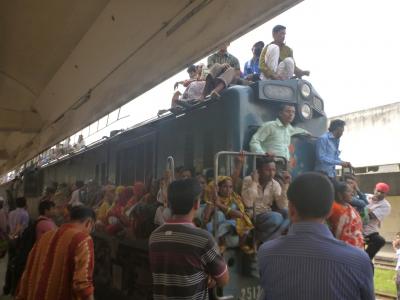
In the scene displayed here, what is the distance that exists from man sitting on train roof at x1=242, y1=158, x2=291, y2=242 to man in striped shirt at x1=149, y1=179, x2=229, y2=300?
150 centimetres

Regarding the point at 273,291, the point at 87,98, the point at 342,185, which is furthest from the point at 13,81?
the point at 273,291

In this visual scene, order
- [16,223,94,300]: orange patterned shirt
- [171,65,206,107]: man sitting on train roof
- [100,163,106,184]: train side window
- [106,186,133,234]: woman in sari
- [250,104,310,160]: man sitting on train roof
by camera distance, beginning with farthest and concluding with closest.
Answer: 1. [100,163,106,184]: train side window
2. [106,186,133,234]: woman in sari
3. [171,65,206,107]: man sitting on train roof
4. [250,104,310,160]: man sitting on train roof
5. [16,223,94,300]: orange patterned shirt

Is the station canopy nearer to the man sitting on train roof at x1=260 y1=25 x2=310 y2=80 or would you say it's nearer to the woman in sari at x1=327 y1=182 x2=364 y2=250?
the man sitting on train roof at x1=260 y1=25 x2=310 y2=80

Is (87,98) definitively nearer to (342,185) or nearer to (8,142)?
(342,185)

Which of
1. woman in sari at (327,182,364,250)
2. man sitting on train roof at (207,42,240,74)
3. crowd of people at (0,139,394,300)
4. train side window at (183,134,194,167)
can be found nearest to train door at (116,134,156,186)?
crowd of people at (0,139,394,300)

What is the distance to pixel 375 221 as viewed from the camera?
5.33 meters

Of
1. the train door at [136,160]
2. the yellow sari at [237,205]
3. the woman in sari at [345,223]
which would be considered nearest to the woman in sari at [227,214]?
the yellow sari at [237,205]

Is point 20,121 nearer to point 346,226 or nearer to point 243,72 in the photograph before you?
point 243,72

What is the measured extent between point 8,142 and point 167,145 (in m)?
6.71

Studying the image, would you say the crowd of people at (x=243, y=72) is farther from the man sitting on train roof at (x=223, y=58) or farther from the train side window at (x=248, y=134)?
the train side window at (x=248, y=134)

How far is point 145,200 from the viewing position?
5.53 metres

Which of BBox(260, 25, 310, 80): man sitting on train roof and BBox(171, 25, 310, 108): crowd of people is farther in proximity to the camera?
BBox(260, 25, 310, 80): man sitting on train roof

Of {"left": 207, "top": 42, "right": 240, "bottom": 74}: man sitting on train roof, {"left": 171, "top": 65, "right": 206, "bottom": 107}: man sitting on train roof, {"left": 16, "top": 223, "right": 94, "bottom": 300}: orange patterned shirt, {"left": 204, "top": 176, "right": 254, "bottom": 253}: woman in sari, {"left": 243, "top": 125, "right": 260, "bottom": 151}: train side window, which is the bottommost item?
{"left": 16, "top": 223, "right": 94, "bottom": 300}: orange patterned shirt

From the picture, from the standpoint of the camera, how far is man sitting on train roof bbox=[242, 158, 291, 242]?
151 inches
